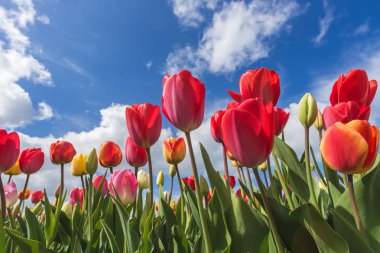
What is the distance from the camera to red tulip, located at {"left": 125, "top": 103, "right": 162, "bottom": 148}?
170cm

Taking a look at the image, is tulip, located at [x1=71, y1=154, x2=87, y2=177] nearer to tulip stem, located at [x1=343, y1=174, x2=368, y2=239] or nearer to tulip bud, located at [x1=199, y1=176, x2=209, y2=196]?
tulip bud, located at [x1=199, y1=176, x2=209, y2=196]

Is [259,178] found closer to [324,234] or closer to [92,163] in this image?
[324,234]

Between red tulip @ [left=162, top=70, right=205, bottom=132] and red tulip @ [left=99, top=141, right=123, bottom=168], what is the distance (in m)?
1.43

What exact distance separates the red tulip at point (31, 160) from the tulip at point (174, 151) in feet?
3.76

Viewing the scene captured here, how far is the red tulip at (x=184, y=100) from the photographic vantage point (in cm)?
131

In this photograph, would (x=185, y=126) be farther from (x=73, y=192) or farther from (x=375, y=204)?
(x=73, y=192)

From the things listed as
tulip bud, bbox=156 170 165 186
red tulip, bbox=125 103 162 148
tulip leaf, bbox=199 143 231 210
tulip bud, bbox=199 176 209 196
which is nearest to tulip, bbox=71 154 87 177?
tulip bud, bbox=156 170 165 186

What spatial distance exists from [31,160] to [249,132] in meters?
2.34

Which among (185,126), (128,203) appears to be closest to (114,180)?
(128,203)

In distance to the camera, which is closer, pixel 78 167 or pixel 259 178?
pixel 259 178

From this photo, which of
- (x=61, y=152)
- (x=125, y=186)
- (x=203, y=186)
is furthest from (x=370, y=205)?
(x=61, y=152)

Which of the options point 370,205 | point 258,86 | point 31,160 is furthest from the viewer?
point 31,160

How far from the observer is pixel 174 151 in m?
2.34

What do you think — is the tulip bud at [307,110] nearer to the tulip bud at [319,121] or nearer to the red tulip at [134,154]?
the tulip bud at [319,121]
